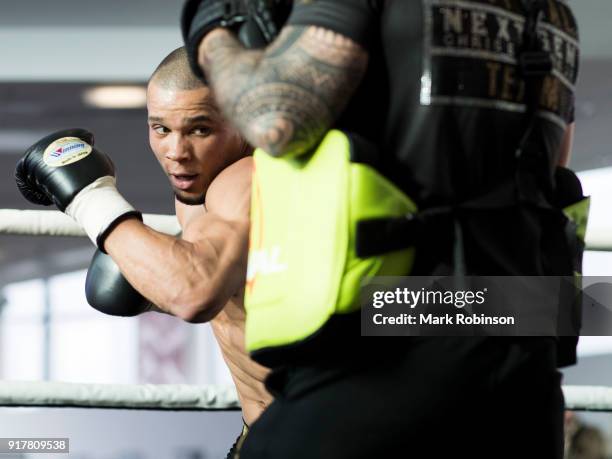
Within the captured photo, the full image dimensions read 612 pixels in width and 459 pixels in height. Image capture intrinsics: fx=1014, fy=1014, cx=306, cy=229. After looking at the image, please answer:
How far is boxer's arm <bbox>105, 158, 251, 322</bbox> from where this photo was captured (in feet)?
4.48

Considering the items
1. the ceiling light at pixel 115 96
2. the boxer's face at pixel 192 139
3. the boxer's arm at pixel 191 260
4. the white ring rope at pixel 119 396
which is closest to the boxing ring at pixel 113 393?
the white ring rope at pixel 119 396

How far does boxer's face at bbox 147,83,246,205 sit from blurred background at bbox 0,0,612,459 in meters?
2.45

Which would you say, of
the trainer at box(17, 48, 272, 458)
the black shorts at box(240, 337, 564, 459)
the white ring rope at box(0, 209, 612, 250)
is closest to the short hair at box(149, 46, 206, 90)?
the trainer at box(17, 48, 272, 458)

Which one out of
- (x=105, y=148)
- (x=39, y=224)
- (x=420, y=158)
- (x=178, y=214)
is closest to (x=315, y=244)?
(x=420, y=158)

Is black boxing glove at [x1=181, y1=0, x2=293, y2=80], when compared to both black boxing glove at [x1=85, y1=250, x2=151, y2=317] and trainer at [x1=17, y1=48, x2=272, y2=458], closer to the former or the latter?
trainer at [x1=17, y1=48, x2=272, y2=458]

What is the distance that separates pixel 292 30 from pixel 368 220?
0.22 metres

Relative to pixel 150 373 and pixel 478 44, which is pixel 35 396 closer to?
pixel 478 44

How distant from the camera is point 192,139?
1815mm

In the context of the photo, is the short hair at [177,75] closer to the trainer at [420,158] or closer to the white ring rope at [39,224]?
the white ring rope at [39,224]

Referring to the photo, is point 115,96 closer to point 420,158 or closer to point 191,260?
point 191,260

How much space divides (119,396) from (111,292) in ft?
1.11

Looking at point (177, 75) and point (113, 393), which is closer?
point (177, 75)

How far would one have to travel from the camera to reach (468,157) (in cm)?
112

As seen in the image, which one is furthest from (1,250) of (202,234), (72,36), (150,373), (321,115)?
(321,115)
